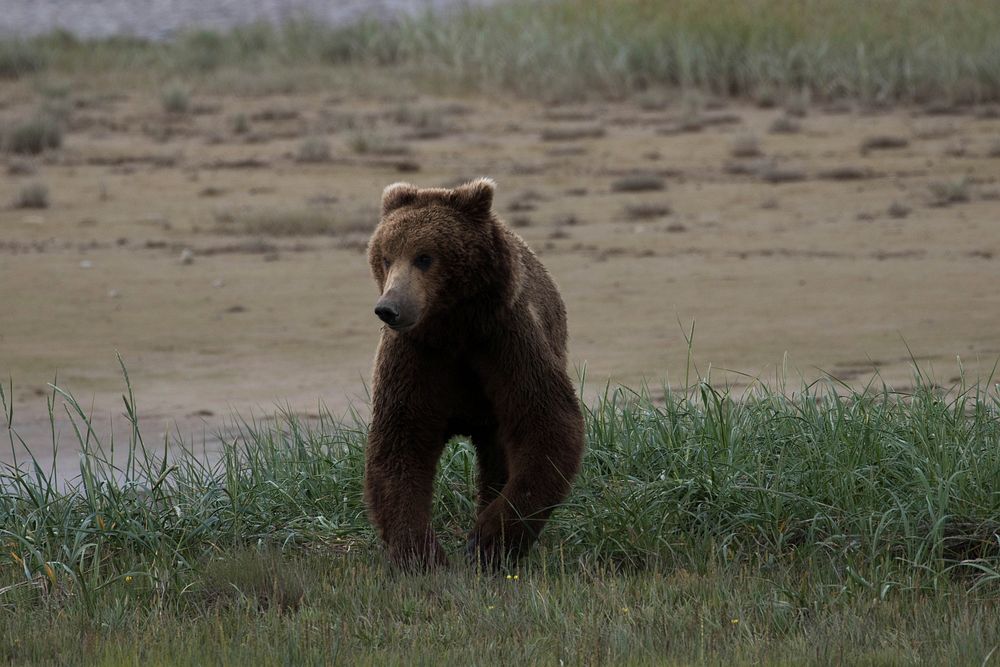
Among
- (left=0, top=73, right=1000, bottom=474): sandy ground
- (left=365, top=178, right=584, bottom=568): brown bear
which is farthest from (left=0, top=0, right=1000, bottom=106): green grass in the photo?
(left=365, top=178, right=584, bottom=568): brown bear

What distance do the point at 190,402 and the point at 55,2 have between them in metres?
55.2

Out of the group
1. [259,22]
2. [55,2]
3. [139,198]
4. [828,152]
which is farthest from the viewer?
[55,2]

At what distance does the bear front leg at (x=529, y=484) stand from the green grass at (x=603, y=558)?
0.37 ft

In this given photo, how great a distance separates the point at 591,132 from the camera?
18891mm

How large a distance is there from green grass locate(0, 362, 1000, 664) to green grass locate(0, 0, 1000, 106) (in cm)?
1501

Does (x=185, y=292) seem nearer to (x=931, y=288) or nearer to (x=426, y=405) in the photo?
(x=931, y=288)

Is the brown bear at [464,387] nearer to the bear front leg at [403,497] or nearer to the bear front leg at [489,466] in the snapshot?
the bear front leg at [403,497]

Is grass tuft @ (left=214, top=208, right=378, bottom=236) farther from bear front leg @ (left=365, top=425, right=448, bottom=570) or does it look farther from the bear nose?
the bear nose

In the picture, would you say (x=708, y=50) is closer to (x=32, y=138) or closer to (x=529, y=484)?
(x=32, y=138)

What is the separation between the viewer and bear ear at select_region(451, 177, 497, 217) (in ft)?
16.4

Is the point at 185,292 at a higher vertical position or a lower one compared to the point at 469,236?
lower

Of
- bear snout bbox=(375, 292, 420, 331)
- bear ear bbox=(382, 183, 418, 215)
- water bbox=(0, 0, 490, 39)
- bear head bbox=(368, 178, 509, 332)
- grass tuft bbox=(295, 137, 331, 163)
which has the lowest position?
grass tuft bbox=(295, 137, 331, 163)

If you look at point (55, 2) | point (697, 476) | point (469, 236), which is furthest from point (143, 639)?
point (55, 2)

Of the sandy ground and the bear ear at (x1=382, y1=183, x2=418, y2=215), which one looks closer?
the bear ear at (x1=382, y1=183, x2=418, y2=215)
